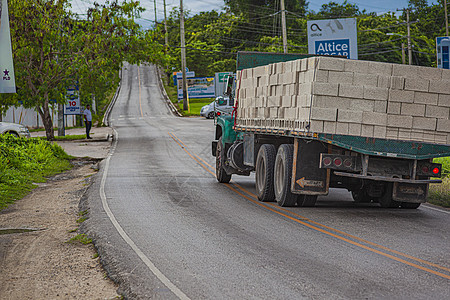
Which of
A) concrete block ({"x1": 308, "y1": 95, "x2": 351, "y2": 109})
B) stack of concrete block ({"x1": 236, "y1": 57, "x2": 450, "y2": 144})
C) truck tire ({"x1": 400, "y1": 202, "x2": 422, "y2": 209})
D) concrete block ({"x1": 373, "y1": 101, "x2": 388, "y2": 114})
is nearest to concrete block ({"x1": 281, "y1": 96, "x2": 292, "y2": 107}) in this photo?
stack of concrete block ({"x1": 236, "y1": 57, "x2": 450, "y2": 144})

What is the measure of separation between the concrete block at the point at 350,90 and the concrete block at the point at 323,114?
33 centimetres

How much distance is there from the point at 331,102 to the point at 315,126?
1.68 ft

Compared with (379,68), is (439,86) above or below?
below

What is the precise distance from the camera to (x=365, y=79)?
36.2 feet

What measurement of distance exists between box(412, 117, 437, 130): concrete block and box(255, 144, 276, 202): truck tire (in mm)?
3476

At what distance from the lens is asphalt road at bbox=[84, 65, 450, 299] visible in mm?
6871

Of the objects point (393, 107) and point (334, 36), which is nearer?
point (393, 107)

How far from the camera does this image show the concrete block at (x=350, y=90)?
11.0 metres

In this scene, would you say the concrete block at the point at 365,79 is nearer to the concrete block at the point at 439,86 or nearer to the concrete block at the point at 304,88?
the concrete block at the point at 304,88

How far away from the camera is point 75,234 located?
10820mm

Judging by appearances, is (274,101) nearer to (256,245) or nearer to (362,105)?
(362,105)

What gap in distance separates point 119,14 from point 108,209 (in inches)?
836

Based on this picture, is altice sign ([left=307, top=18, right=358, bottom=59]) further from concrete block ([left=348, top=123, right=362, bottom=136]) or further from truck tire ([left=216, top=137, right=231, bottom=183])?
concrete block ([left=348, top=123, right=362, bottom=136])

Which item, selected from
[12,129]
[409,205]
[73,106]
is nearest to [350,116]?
[409,205]
